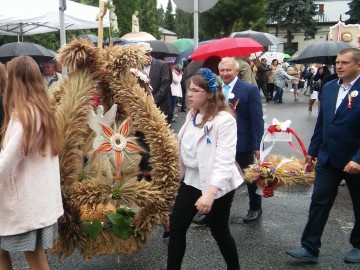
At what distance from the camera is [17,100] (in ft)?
10.0

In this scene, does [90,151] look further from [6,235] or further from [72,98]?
[6,235]

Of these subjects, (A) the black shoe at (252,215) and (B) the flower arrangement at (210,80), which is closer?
(B) the flower arrangement at (210,80)

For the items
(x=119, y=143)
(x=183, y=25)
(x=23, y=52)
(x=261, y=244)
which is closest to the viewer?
(x=119, y=143)

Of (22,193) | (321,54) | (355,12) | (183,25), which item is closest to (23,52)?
(321,54)

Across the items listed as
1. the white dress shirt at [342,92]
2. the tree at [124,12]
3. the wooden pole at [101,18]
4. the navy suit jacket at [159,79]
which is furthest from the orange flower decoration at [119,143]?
the tree at [124,12]

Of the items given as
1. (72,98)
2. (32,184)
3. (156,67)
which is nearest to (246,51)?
(156,67)

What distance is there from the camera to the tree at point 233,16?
46.5 meters

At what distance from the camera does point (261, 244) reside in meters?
4.76

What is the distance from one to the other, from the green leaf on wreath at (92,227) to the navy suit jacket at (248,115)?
1.91 meters

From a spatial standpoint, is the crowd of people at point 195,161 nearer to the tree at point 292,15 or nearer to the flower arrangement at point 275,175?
the flower arrangement at point 275,175

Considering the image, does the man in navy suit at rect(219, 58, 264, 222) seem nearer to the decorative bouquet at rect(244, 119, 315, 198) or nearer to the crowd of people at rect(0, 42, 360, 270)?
the decorative bouquet at rect(244, 119, 315, 198)

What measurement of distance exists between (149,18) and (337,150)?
49.3m

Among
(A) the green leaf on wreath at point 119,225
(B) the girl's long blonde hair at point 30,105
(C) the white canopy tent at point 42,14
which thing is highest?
(C) the white canopy tent at point 42,14

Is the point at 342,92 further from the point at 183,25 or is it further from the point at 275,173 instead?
the point at 183,25
